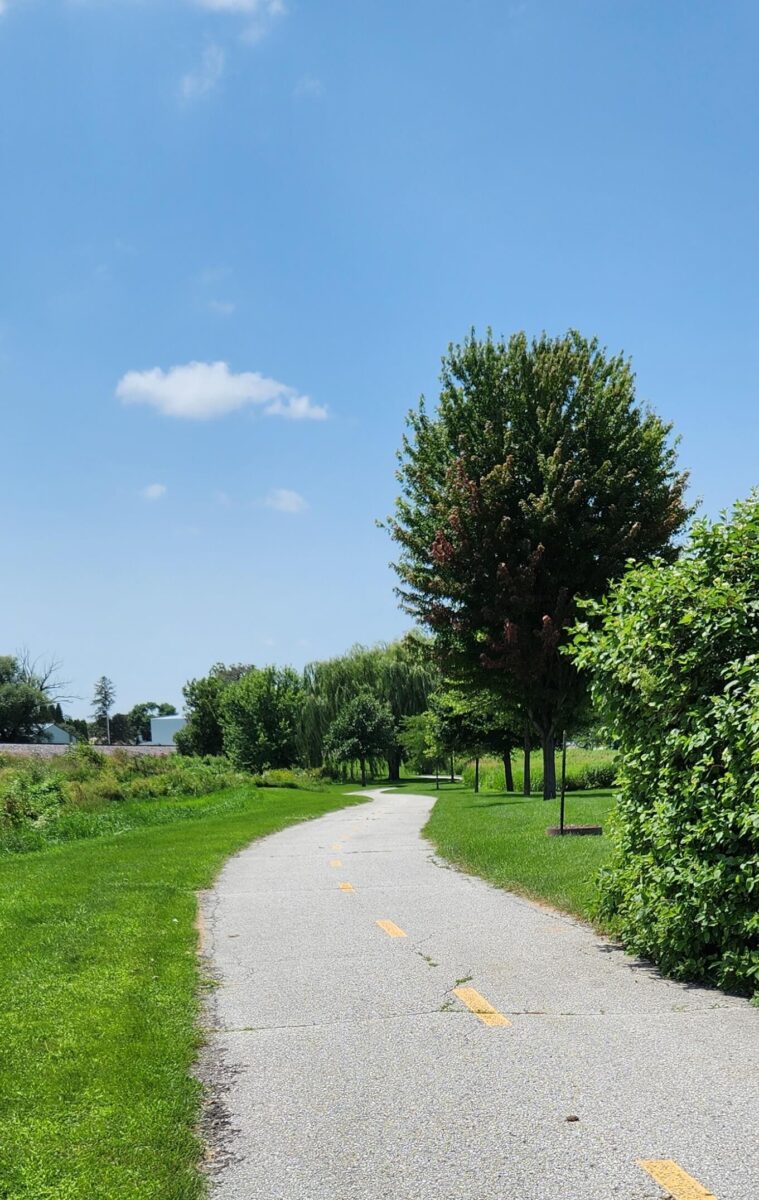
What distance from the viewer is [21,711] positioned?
328 ft

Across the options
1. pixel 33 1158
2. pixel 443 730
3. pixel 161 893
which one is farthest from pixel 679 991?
pixel 443 730

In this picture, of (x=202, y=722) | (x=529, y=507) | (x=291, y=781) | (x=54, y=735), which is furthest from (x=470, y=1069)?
(x=54, y=735)

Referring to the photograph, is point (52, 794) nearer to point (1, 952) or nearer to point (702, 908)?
point (1, 952)

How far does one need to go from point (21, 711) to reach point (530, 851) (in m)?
94.8

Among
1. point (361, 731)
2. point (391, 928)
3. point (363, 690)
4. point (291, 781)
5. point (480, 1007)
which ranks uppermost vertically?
point (363, 690)

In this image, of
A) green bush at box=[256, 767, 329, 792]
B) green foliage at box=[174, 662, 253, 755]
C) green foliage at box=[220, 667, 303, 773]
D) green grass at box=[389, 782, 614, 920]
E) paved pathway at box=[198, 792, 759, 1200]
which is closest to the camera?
paved pathway at box=[198, 792, 759, 1200]

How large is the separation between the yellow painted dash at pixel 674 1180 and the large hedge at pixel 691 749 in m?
2.49

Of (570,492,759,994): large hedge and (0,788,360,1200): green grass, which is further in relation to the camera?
(570,492,759,994): large hedge

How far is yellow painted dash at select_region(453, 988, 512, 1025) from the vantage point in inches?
237

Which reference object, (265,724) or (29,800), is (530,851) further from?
(265,724)

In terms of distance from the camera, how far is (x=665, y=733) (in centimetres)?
725

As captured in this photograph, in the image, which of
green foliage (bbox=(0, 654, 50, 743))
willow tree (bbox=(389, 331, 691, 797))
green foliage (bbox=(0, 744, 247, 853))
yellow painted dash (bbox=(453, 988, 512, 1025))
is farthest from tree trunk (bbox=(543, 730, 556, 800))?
green foliage (bbox=(0, 654, 50, 743))

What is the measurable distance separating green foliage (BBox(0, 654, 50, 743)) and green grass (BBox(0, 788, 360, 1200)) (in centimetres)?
9245

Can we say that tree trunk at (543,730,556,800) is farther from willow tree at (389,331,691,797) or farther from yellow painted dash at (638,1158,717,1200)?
yellow painted dash at (638,1158,717,1200)
